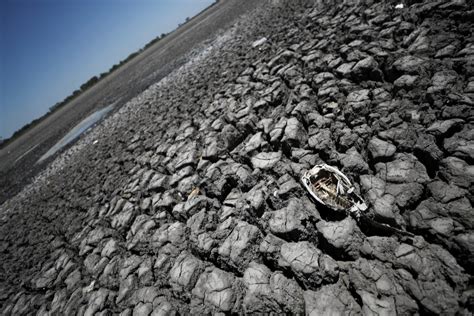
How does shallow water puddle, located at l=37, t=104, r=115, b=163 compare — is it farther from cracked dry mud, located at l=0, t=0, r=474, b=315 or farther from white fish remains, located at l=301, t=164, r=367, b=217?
white fish remains, located at l=301, t=164, r=367, b=217

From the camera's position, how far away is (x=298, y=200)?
2.08m

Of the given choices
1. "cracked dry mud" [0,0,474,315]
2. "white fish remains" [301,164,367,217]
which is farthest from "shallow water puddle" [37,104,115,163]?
"white fish remains" [301,164,367,217]

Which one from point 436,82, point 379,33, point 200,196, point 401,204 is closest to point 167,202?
point 200,196

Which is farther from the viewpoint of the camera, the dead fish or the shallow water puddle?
the shallow water puddle

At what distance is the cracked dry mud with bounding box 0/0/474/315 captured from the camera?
149 centimetres

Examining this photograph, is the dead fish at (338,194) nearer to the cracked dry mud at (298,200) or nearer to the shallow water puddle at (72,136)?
the cracked dry mud at (298,200)

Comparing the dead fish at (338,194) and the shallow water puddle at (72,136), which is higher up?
the shallow water puddle at (72,136)

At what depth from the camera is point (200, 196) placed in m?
2.69

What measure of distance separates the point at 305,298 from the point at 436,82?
86.4 inches

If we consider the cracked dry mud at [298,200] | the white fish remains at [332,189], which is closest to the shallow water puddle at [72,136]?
the cracked dry mud at [298,200]

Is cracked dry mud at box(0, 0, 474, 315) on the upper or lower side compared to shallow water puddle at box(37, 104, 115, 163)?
lower

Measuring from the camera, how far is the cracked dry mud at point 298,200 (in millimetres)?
1492

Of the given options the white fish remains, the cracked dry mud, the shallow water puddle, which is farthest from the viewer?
the shallow water puddle

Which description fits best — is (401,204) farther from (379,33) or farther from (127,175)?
(127,175)
